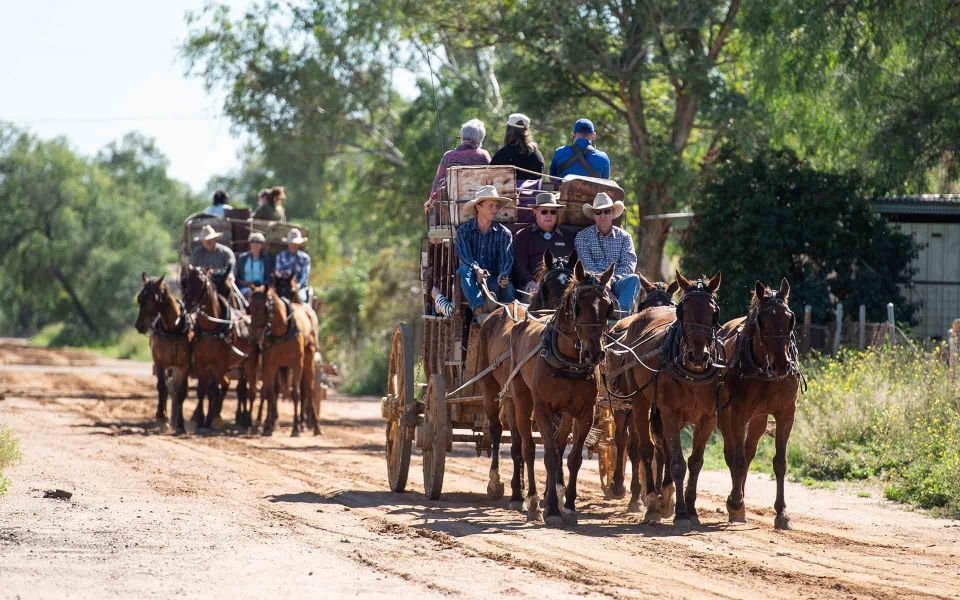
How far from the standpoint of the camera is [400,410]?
13.2 metres

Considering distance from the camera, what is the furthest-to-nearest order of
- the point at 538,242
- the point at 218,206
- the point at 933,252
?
the point at 933,252, the point at 218,206, the point at 538,242

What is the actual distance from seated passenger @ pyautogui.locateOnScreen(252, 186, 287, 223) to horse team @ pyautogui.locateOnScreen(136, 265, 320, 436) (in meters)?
2.99

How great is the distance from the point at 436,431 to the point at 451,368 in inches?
44.5

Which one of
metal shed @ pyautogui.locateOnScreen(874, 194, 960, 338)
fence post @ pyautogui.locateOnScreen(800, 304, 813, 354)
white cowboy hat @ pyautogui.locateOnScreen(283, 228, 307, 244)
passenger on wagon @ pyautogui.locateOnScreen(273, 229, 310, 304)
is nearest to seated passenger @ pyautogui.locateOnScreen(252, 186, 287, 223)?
white cowboy hat @ pyautogui.locateOnScreen(283, 228, 307, 244)

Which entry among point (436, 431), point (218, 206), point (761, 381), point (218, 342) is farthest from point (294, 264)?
point (761, 381)

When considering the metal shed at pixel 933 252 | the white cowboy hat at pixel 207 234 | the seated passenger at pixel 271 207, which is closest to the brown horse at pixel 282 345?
the white cowboy hat at pixel 207 234

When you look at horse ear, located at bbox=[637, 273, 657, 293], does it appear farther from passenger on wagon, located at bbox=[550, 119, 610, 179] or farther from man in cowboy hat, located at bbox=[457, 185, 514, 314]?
passenger on wagon, located at bbox=[550, 119, 610, 179]

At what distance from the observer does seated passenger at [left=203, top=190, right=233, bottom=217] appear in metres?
23.2

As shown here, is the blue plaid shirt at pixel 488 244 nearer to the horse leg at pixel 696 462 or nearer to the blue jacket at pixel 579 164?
the blue jacket at pixel 579 164

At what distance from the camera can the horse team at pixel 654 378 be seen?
10.4m

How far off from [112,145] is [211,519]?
312ft

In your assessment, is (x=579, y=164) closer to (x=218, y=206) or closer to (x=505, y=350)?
(x=505, y=350)

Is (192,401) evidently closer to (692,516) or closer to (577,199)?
(577,199)

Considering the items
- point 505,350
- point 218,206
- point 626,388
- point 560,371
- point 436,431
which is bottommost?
point 436,431
